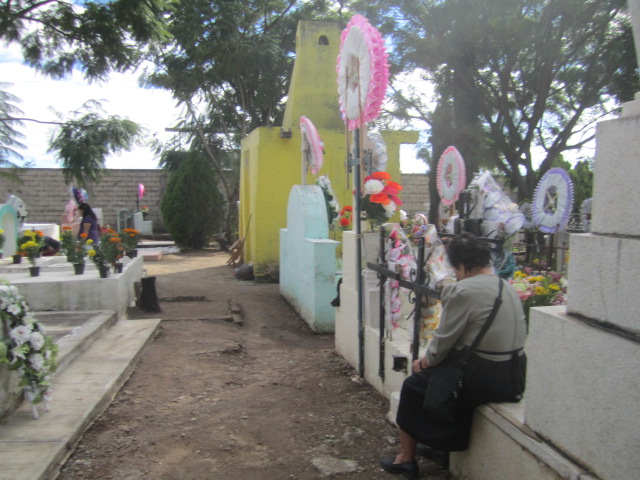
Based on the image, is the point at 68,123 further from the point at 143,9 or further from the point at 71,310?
the point at 71,310

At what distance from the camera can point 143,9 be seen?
9.79 meters

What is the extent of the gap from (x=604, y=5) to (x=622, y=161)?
14.0m

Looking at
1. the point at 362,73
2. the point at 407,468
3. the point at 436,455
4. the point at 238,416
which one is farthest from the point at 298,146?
the point at 407,468

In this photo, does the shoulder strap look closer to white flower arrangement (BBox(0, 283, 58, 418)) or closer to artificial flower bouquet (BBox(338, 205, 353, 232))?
white flower arrangement (BBox(0, 283, 58, 418))

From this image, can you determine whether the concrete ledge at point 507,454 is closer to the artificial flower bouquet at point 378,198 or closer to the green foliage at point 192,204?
the artificial flower bouquet at point 378,198

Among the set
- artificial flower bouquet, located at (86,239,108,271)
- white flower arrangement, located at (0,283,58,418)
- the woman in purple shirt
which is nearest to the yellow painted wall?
the woman in purple shirt

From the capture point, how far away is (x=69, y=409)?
13.2 ft

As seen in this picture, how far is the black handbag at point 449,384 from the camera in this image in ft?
9.16

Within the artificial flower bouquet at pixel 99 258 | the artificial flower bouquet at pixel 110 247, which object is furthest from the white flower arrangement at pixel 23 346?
the artificial flower bouquet at pixel 110 247

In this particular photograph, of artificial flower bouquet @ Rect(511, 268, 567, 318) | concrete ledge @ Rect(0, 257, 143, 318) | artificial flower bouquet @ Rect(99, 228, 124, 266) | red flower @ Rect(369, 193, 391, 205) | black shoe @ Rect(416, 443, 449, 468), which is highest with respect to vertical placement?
red flower @ Rect(369, 193, 391, 205)

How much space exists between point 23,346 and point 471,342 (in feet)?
9.43

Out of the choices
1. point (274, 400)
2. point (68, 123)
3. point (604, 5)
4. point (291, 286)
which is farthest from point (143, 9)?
point (604, 5)

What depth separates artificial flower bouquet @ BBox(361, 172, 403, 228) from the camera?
486cm

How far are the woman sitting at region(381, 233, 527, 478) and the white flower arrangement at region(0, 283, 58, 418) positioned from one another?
2.57 meters
